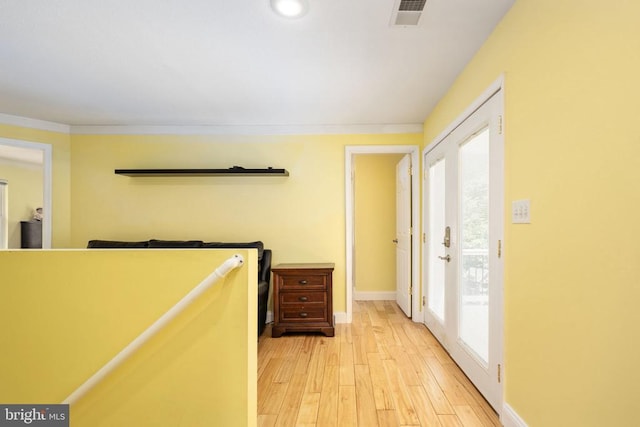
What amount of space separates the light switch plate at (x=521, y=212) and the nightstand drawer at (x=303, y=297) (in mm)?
2073

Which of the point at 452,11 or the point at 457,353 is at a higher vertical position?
the point at 452,11

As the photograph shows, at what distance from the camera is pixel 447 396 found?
6.56 ft

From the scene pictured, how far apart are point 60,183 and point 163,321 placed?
362cm

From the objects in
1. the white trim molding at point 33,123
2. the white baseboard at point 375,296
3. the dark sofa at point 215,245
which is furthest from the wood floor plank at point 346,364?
the white trim molding at point 33,123

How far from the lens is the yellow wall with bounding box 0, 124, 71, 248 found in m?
3.58

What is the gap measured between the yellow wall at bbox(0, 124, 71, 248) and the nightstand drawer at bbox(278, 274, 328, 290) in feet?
9.24

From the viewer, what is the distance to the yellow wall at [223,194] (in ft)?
11.8

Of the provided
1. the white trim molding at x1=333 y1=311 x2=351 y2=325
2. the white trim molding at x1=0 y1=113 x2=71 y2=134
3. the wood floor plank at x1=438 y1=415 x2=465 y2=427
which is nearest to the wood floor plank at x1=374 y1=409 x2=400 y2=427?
the wood floor plank at x1=438 y1=415 x2=465 y2=427

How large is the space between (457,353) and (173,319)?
2.24 meters

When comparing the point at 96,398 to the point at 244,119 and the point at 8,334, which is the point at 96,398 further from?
the point at 244,119

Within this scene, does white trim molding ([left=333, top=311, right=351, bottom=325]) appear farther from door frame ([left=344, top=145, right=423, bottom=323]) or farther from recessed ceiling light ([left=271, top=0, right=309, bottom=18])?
recessed ceiling light ([left=271, top=0, right=309, bottom=18])

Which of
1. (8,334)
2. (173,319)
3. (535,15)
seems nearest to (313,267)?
(173,319)

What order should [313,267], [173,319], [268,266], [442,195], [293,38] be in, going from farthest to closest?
[268,266] → [313,267] → [442,195] → [293,38] → [173,319]

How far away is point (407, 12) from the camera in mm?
1685
